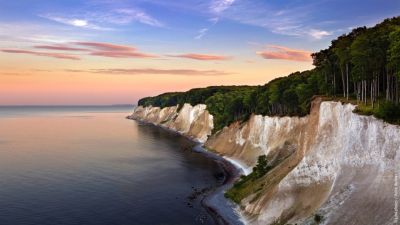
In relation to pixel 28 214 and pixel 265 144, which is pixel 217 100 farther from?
pixel 28 214

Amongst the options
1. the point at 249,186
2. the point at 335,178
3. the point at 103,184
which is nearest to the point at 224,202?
the point at 249,186

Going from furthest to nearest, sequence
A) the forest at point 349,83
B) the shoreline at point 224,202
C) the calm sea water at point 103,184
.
→ the calm sea water at point 103,184
the shoreline at point 224,202
the forest at point 349,83

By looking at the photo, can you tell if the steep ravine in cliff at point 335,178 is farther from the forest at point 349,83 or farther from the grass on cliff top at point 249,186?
the forest at point 349,83

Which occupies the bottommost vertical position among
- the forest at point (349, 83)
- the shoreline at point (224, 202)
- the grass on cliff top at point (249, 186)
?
the shoreline at point (224, 202)

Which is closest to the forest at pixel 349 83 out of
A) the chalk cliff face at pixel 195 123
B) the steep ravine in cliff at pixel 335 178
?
the steep ravine in cliff at pixel 335 178

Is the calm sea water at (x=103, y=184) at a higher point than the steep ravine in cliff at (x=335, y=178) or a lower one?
lower

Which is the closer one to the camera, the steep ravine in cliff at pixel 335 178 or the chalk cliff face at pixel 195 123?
the steep ravine in cliff at pixel 335 178

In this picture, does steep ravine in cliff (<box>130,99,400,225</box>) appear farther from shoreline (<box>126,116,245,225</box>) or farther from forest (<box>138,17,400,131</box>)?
forest (<box>138,17,400,131</box>)

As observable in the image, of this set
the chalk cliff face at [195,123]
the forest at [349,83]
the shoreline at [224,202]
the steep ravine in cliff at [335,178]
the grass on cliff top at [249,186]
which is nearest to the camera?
the steep ravine in cliff at [335,178]

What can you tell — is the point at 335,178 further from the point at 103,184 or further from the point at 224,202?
the point at 103,184
